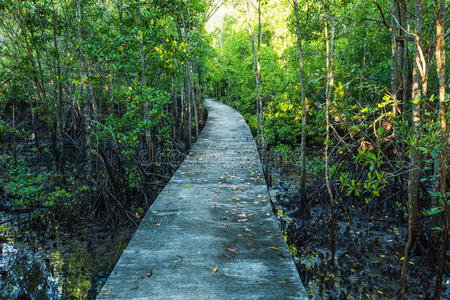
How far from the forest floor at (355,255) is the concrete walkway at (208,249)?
3.32 feet

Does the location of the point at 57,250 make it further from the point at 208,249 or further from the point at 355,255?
the point at 355,255

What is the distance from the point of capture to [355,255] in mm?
5074

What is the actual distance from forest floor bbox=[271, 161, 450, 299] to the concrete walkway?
1.01 m

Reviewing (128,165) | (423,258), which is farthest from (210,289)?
(128,165)

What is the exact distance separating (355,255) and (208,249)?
105 inches

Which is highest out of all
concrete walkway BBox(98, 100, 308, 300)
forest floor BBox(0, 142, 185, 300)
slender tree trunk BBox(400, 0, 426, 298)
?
slender tree trunk BBox(400, 0, 426, 298)

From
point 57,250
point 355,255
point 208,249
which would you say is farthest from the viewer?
point 57,250

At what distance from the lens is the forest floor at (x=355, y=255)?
4172mm

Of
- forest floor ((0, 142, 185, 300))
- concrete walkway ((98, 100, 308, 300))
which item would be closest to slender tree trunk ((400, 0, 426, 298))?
concrete walkway ((98, 100, 308, 300))

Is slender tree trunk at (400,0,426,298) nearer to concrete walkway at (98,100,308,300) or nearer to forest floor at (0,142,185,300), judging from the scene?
concrete walkway at (98,100,308,300)

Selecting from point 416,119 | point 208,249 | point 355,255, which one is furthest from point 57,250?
point 416,119

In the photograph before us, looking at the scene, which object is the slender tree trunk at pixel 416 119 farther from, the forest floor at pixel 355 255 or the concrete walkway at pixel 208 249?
the concrete walkway at pixel 208 249

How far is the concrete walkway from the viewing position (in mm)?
2893

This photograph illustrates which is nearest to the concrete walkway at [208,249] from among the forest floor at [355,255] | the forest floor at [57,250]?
A: the forest floor at [355,255]
